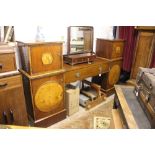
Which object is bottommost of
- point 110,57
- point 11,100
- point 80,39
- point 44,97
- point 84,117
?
point 84,117

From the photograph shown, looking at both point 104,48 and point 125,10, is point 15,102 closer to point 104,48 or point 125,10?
point 125,10

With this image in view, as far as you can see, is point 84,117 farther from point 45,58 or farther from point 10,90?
point 10,90

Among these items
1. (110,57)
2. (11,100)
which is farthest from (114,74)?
(11,100)

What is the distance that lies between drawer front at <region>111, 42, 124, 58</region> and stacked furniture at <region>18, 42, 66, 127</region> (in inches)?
44.2

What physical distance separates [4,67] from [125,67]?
2463 mm

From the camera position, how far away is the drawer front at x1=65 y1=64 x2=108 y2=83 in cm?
214

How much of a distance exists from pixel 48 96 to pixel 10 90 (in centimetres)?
59

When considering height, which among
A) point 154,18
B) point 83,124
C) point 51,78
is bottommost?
point 83,124

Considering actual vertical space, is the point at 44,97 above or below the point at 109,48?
below

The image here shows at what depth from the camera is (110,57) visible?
2656 mm

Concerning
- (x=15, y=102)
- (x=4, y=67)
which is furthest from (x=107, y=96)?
→ (x=4, y=67)

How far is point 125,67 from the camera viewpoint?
3199mm

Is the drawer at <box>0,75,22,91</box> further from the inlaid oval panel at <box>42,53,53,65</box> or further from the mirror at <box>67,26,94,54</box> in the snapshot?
the mirror at <box>67,26,94,54</box>

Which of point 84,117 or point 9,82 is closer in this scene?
point 9,82
